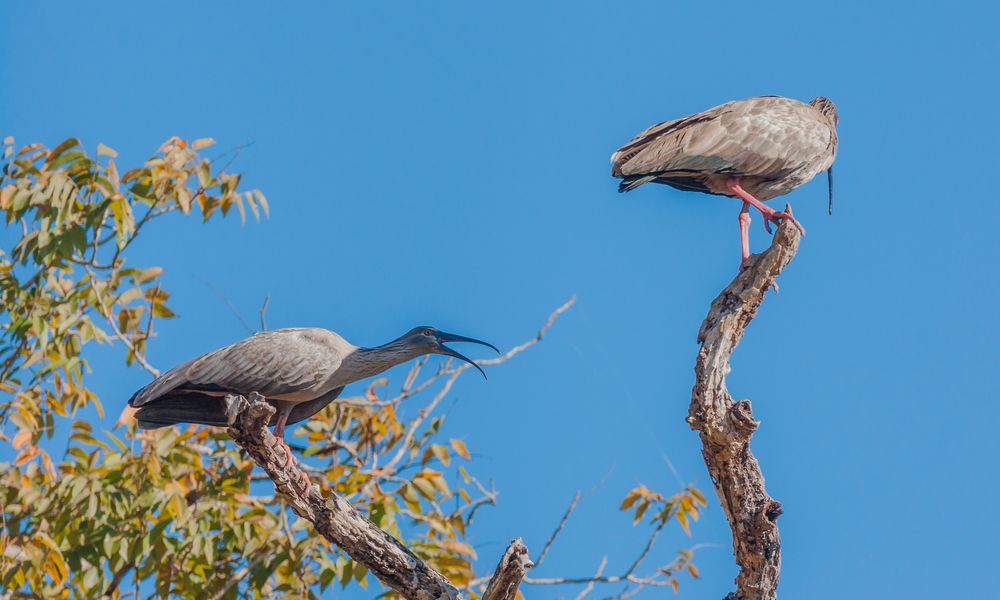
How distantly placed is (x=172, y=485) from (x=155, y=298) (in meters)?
1.51

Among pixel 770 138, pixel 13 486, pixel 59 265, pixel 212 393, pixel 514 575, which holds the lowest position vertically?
pixel 514 575

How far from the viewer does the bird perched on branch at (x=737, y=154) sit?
284 inches

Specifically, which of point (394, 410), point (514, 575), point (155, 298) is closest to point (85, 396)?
point (155, 298)

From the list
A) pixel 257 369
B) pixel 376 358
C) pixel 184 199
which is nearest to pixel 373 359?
pixel 376 358

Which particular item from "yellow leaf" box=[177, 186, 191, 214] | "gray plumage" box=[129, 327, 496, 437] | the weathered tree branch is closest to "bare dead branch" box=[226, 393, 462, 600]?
the weathered tree branch

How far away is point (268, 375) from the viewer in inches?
289

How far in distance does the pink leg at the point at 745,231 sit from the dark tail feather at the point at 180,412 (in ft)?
10.2

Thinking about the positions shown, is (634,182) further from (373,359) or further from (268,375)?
(268,375)

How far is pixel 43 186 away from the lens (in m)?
8.15

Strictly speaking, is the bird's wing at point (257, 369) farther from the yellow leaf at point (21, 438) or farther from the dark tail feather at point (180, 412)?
the yellow leaf at point (21, 438)

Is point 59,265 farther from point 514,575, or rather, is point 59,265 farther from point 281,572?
point 514,575

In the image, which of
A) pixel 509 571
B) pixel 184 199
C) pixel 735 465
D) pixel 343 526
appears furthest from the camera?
pixel 184 199

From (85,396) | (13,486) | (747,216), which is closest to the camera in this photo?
(747,216)

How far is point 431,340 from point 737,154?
2231 mm
